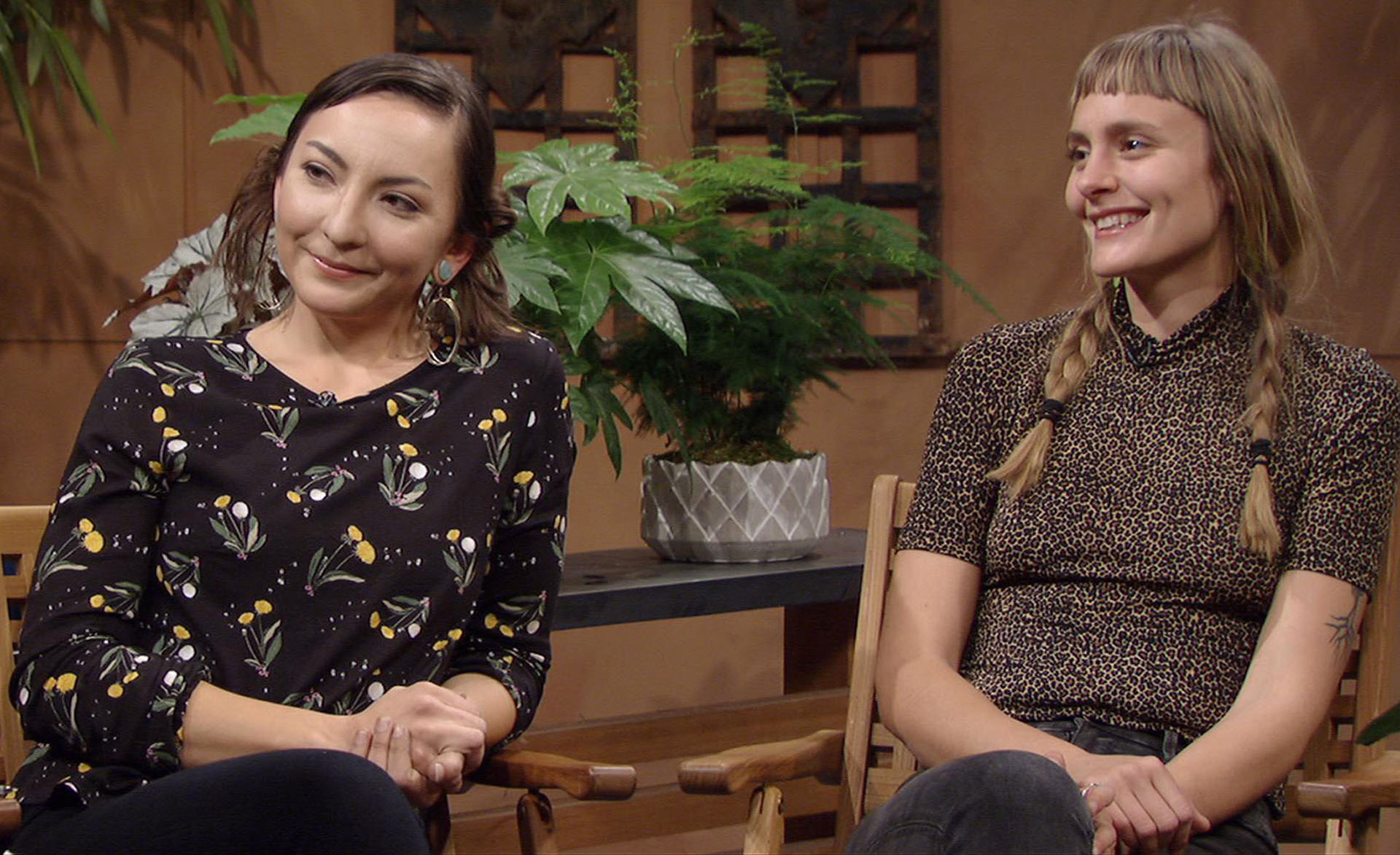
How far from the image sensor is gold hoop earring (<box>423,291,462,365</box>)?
1.66m

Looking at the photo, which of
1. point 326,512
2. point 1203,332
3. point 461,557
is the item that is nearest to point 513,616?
point 461,557

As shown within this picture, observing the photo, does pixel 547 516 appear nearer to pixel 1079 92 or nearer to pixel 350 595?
pixel 350 595

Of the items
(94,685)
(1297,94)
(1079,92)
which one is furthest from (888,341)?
(94,685)

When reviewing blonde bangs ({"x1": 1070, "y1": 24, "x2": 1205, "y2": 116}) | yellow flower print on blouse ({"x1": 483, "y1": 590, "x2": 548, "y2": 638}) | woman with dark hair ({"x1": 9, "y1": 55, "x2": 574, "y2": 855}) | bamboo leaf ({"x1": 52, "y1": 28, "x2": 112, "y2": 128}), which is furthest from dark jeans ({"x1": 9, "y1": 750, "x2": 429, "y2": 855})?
bamboo leaf ({"x1": 52, "y1": 28, "x2": 112, "y2": 128})

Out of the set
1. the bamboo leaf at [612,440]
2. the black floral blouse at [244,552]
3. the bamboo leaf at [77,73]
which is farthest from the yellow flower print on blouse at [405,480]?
the bamboo leaf at [77,73]

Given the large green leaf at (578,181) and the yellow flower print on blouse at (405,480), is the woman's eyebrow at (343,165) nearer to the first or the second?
the yellow flower print on blouse at (405,480)

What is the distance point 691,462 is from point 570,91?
4.59 ft

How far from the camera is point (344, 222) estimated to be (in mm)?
1523

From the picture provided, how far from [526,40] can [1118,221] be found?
194 centimetres

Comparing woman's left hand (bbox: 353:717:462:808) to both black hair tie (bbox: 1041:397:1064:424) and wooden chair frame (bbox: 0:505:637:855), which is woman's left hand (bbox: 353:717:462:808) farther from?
black hair tie (bbox: 1041:397:1064:424)

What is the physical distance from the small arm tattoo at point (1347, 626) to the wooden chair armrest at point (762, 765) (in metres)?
0.54

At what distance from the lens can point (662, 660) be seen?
354 cm

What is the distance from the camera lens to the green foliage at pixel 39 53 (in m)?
2.93

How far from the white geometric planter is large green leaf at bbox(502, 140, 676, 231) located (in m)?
0.42
